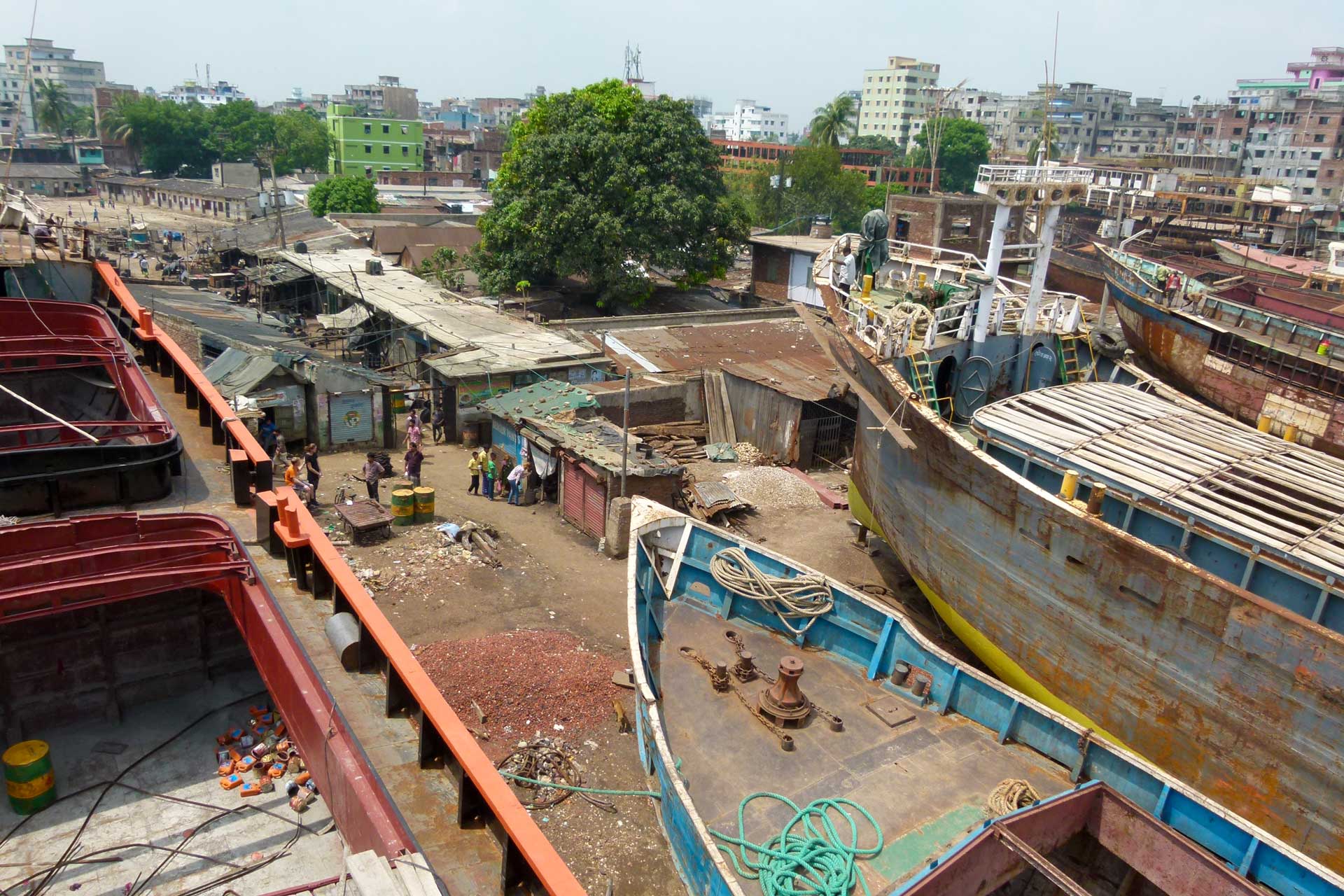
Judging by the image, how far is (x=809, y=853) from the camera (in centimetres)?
728

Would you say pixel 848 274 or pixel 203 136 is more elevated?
pixel 203 136

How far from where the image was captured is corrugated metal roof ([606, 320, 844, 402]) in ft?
70.2

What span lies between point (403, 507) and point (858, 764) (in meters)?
11.0

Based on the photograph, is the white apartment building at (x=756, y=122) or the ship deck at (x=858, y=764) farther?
the white apartment building at (x=756, y=122)

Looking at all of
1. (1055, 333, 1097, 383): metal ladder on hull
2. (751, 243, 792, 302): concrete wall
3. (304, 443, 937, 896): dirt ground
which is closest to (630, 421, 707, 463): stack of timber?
(304, 443, 937, 896): dirt ground

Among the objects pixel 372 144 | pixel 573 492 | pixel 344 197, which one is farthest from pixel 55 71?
pixel 573 492

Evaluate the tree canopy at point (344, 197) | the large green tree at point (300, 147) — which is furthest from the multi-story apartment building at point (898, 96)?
the tree canopy at point (344, 197)

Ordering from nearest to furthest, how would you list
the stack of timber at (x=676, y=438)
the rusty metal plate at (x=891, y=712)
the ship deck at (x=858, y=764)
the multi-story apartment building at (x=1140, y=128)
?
the ship deck at (x=858, y=764)
the rusty metal plate at (x=891, y=712)
the stack of timber at (x=676, y=438)
the multi-story apartment building at (x=1140, y=128)

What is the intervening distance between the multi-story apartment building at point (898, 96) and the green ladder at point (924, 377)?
4330 inches

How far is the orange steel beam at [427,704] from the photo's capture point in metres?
5.20

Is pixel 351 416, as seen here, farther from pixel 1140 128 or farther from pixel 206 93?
pixel 206 93

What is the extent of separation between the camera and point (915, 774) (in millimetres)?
8273

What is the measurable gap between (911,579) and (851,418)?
6.28m

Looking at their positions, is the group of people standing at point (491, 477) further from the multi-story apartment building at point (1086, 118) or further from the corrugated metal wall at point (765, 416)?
the multi-story apartment building at point (1086, 118)
